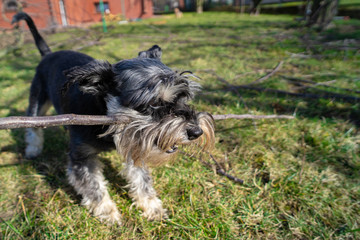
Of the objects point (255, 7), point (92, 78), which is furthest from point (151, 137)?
point (255, 7)

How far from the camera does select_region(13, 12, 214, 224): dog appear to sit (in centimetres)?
204

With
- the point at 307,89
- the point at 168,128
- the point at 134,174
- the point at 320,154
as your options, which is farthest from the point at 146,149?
the point at 307,89


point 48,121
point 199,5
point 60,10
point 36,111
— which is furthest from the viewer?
point 199,5

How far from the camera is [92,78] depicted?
7.07ft

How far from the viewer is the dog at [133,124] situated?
2.04 m

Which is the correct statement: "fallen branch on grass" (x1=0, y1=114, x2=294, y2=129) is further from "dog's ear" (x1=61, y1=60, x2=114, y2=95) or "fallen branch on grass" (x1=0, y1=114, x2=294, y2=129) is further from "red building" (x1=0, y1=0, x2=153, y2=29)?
"red building" (x1=0, y1=0, x2=153, y2=29)

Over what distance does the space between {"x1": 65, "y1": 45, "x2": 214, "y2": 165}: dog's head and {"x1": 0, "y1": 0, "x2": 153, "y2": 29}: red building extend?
8200 millimetres

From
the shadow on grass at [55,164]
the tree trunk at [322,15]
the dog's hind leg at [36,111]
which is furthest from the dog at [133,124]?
the tree trunk at [322,15]

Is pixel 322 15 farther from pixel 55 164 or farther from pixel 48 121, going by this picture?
pixel 48 121

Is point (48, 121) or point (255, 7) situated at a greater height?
point (255, 7)

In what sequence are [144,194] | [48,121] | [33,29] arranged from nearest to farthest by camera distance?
1. [48,121]
2. [144,194]
3. [33,29]

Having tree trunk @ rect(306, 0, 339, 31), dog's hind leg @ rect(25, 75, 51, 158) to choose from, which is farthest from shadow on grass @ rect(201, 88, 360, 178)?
tree trunk @ rect(306, 0, 339, 31)

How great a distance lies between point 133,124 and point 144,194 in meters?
1.05

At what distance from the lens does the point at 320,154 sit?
3.12 meters
